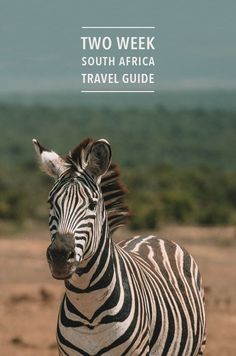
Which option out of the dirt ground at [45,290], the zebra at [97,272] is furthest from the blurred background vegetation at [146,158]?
the dirt ground at [45,290]

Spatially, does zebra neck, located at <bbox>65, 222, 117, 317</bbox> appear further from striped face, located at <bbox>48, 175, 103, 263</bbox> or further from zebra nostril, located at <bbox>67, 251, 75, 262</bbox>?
zebra nostril, located at <bbox>67, 251, 75, 262</bbox>

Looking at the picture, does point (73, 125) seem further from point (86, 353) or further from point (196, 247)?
point (86, 353)

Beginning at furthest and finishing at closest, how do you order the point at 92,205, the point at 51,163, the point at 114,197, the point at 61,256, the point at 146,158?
the point at 146,158
the point at 114,197
the point at 51,163
the point at 92,205
the point at 61,256

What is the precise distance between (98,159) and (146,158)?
72285mm

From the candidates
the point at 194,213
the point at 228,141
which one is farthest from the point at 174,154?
the point at 194,213

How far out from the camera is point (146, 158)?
77812 millimetres

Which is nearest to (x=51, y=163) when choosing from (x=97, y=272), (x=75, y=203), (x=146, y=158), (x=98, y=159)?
(x=98, y=159)

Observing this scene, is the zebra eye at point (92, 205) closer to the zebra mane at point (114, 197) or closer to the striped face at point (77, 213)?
the striped face at point (77, 213)

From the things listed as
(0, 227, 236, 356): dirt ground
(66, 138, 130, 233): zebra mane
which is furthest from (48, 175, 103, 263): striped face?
(0, 227, 236, 356): dirt ground

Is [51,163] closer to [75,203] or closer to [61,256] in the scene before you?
[75,203]

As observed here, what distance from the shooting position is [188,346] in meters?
6.63

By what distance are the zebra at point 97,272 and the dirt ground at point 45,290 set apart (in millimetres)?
4251

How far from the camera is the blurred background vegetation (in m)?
25.7

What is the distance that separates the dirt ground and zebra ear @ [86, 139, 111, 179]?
5.03 metres
